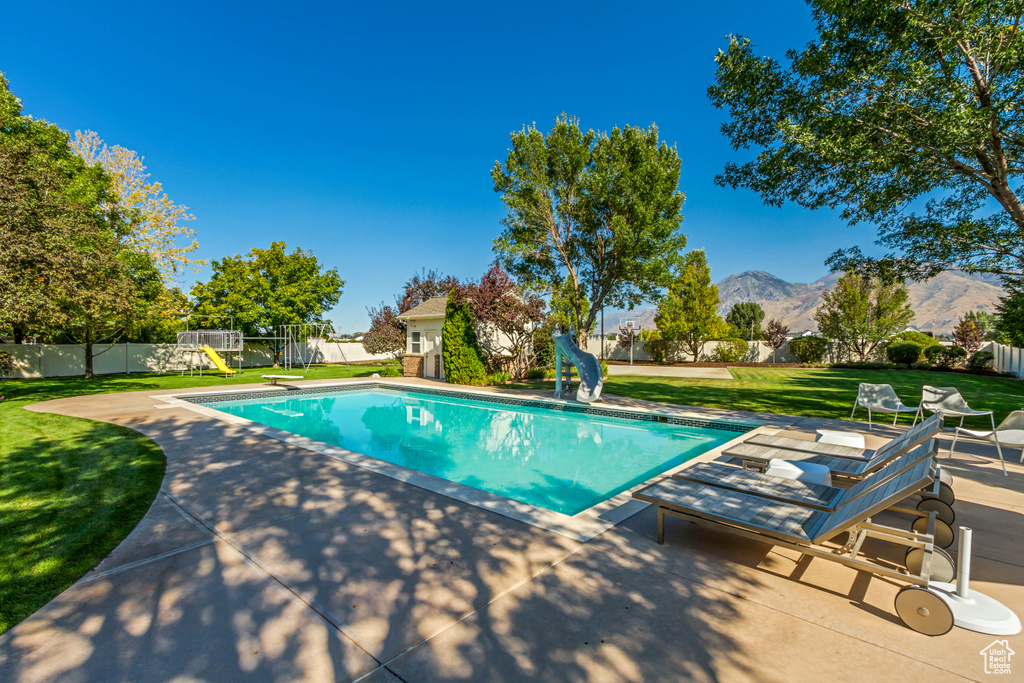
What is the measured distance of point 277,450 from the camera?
20.9 ft

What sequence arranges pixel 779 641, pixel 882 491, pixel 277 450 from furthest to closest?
pixel 277 450 → pixel 882 491 → pixel 779 641

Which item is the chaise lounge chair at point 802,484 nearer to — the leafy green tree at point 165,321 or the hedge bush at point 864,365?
the hedge bush at point 864,365

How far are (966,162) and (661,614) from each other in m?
10.9

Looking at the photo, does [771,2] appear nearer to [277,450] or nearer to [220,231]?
[277,450]

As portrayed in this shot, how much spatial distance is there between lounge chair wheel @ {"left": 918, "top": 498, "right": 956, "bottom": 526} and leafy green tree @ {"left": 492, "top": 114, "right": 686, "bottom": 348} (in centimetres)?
1116

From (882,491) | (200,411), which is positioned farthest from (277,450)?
(882,491)

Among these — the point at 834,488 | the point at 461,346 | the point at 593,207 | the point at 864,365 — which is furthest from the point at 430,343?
the point at 864,365

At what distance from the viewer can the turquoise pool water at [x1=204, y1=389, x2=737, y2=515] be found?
20.6ft

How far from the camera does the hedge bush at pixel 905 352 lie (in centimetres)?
2281

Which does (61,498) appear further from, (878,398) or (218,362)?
(218,362)

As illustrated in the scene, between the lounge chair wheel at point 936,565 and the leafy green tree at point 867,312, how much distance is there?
25.8m

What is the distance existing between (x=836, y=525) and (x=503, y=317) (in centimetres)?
1419

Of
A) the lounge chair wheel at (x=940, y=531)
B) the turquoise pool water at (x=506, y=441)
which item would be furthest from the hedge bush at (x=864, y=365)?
the lounge chair wheel at (x=940, y=531)

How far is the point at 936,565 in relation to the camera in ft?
9.32
